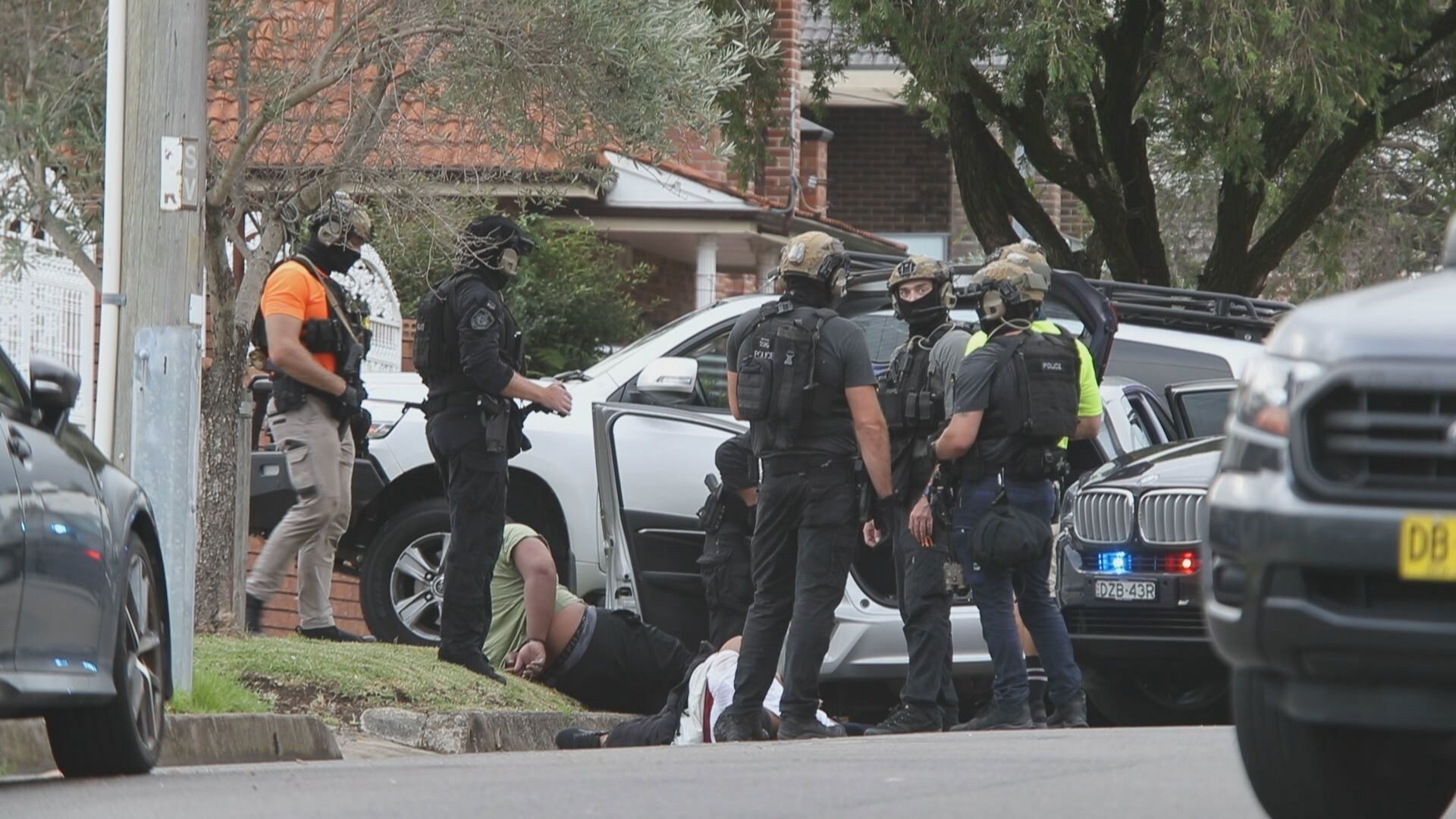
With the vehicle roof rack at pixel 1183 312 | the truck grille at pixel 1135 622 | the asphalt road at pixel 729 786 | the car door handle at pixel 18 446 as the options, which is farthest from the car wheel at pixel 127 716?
the vehicle roof rack at pixel 1183 312

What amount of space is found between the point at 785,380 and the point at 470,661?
2225 millimetres

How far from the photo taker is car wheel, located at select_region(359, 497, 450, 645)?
11.6 metres

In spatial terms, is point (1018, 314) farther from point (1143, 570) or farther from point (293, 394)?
point (293, 394)

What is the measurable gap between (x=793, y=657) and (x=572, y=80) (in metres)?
2.98

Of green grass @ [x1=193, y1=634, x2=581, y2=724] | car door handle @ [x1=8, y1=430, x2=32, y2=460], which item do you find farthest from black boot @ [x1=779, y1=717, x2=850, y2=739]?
car door handle @ [x1=8, y1=430, x2=32, y2=460]

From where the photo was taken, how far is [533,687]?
35.0 feet

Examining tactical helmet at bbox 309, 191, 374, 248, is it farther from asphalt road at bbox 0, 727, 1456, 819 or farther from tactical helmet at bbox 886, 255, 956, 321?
asphalt road at bbox 0, 727, 1456, 819

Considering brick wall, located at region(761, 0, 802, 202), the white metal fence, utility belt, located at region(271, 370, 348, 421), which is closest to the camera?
utility belt, located at region(271, 370, 348, 421)

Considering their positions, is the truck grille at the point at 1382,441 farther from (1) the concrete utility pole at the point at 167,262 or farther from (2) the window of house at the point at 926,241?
(2) the window of house at the point at 926,241

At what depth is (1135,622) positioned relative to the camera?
32.0ft

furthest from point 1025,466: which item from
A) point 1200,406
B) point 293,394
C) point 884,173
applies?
point 884,173

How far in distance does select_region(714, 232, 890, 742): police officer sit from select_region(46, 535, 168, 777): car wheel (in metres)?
2.64

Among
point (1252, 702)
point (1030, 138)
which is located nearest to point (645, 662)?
point (1252, 702)

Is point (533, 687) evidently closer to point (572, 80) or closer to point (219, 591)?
point (219, 591)
